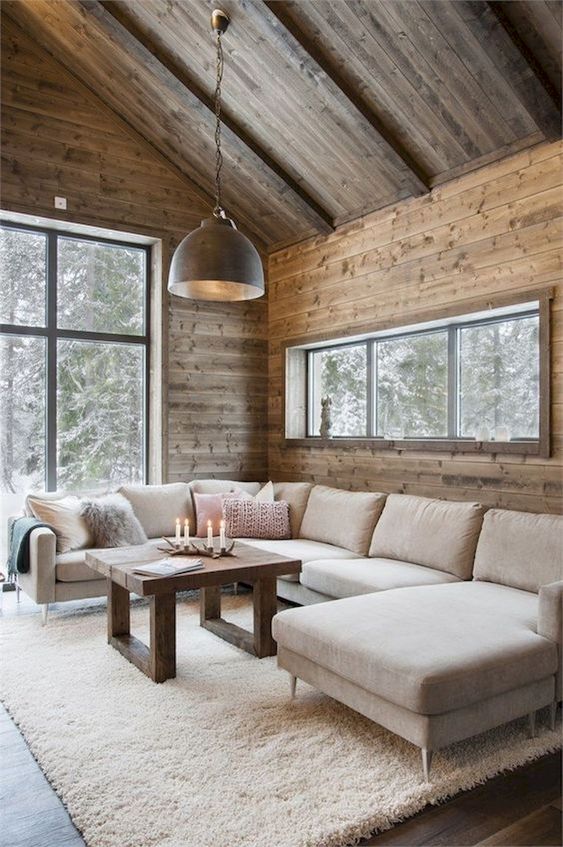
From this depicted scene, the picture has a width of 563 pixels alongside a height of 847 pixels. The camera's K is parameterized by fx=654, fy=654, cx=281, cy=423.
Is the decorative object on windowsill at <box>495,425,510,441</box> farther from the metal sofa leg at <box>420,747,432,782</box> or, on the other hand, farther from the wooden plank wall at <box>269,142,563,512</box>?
the metal sofa leg at <box>420,747,432,782</box>

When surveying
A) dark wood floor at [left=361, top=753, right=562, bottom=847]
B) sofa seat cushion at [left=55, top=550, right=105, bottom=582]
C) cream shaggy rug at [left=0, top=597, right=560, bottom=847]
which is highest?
sofa seat cushion at [left=55, top=550, right=105, bottom=582]

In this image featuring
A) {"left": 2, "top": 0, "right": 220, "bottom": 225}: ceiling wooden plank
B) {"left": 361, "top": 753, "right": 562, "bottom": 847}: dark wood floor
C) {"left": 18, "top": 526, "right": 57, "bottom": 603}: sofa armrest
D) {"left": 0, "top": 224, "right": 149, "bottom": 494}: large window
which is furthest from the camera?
{"left": 0, "top": 224, "right": 149, "bottom": 494}: large window

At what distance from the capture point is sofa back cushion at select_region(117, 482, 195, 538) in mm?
5117

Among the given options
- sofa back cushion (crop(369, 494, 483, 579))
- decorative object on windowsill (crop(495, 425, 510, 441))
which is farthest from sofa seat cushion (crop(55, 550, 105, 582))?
decorative object on windowsill (crop(495, 425, 510, 441))

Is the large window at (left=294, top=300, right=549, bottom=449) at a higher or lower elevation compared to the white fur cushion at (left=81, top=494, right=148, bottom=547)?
higher

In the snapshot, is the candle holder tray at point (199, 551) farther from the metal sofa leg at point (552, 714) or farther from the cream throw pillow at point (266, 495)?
the metal sofa leg at point (552, 714)

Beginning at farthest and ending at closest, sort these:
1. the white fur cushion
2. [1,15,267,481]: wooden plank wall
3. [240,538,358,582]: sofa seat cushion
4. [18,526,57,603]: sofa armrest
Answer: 1. [1,15,267,481]: wooden plank wall
2. the white fur cushion
3. [240,538,358,582]: sofa seat cushion
4. [18,526,57,603]: sofa armrest

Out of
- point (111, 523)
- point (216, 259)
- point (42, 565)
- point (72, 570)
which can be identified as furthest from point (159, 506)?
point (216, 259)

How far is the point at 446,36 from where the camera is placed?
11.5ft

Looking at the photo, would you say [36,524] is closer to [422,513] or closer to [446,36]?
[422,513]

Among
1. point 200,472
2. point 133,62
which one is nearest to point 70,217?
point 133,62

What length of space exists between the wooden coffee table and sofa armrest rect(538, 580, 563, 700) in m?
1.41

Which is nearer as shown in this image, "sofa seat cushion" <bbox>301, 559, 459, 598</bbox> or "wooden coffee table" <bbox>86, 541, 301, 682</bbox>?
"wooden coffee table" <bbox>86, 541, 301, 682</bbox>

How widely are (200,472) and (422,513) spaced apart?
7.79ft
